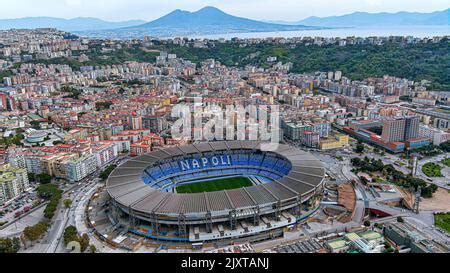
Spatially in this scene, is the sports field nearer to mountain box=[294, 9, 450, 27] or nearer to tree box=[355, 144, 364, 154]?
tree box=[355, 144, 364, 154]

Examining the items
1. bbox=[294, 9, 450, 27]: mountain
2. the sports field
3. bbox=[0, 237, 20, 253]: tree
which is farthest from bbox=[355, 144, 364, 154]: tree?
bbox=[294, 9, 450, 27]: mountain

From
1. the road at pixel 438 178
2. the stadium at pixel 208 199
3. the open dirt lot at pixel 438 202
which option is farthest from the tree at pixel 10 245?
the road at pixel 438 178

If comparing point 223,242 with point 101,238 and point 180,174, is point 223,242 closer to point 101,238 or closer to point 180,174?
point 101,238

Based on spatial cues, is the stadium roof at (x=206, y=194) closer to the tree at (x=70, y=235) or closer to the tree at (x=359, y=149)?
the tree at (x=70, y=235)

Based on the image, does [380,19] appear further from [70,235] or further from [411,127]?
[70,235]

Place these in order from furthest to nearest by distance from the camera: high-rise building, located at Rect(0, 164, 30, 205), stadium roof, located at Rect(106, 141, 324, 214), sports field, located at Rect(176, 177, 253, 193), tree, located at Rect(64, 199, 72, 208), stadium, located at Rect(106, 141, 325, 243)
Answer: sports field, located at Rect(176, 177, 253, 193) → high-rise building, located at Rect(0, 164, 30, 205) → tree, located at Rect(64, 199, 72, 208) → stadium roof, located at Rect(106, 141, 324, 214) → stadium, located at Rect(106, 141, 325, 243)

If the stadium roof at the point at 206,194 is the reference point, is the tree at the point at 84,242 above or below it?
below

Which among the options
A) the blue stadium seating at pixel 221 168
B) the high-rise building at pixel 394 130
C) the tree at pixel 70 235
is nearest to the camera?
the tree at pixel 70 235
